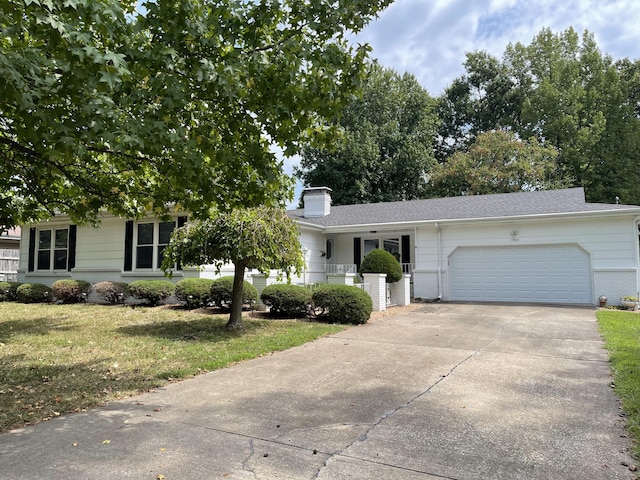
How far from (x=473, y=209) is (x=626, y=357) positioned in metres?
11.9

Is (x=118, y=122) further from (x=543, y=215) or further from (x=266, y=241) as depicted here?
(x=543, y=215)

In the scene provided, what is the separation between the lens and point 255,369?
6.59 m

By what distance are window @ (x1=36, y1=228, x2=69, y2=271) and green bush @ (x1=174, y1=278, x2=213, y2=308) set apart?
762 cm

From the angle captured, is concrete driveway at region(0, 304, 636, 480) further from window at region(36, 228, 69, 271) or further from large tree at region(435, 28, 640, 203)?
large tree at region(435, 28, 640, 203)

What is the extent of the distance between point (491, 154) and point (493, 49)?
1278 centimetres

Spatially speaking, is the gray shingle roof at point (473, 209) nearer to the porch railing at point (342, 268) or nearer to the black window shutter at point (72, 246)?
the porch railing at point (342, 268)

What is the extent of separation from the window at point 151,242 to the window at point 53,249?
13.8 feet

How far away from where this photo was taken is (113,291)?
49.3 feet

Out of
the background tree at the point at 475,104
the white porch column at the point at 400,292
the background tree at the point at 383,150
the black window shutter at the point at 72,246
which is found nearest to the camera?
the white porch column at the point at 400,292

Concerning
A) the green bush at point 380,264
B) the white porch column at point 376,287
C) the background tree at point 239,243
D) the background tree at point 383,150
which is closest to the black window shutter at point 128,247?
the background tree at point 239,243

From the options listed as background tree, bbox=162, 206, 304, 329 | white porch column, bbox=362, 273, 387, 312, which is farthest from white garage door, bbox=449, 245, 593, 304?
background tree, bbox=162, 206, 304, 329

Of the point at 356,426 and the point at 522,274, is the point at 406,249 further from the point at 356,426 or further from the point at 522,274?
the point at 356,426

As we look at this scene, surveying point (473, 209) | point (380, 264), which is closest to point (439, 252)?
point (473, 209)

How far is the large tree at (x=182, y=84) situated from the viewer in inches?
139
